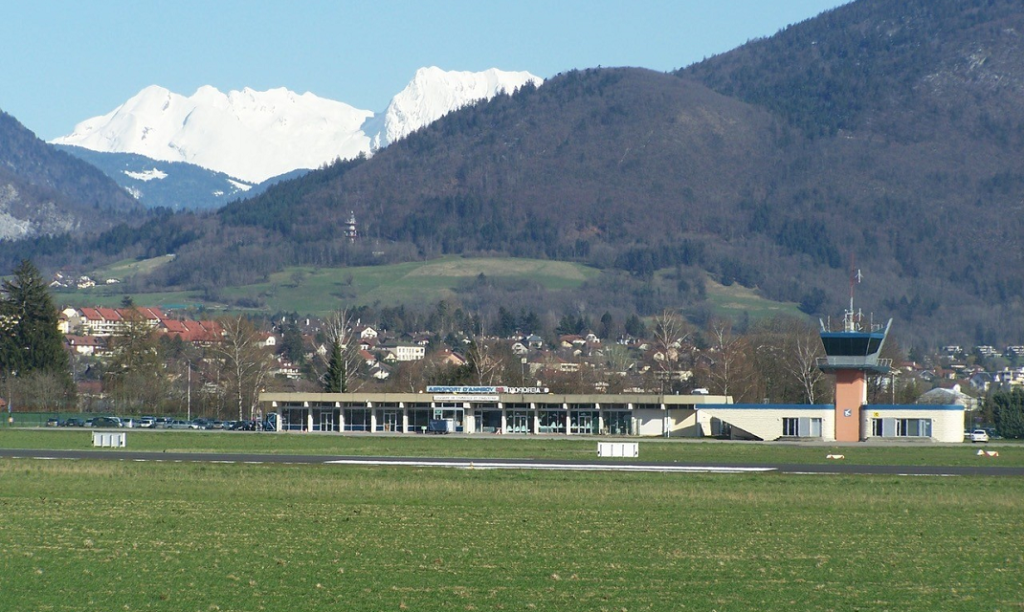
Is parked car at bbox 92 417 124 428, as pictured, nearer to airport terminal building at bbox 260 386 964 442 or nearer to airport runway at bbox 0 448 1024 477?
airport terminal building at bbox 260 386 964 442

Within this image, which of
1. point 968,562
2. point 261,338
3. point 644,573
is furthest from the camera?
point 261,338

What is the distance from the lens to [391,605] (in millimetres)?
21766

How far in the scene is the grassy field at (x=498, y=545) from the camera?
22625 mm

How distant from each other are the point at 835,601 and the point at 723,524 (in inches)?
406

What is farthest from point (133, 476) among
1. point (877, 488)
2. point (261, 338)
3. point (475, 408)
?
point (261, 338)

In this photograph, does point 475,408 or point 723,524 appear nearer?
point 723,524

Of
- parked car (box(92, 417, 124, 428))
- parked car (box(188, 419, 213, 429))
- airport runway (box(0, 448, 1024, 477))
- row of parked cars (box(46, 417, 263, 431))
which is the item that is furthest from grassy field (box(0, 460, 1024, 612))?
parked car (box(92, 417, 124, 428))

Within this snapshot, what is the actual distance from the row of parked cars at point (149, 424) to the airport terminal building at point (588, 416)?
13.8ft

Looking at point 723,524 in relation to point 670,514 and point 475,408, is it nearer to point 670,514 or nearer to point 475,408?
point 670,514

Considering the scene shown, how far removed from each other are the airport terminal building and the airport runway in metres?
29.2

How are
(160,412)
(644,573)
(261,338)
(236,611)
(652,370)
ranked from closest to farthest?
(236,611)
(644,573)
(160,412)
(261,338)
(652,370)

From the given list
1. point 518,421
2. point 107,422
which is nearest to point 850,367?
point 518,421

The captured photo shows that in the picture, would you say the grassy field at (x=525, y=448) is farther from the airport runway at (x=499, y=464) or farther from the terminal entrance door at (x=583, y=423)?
the terminal entrance door at (x=583, y=423)

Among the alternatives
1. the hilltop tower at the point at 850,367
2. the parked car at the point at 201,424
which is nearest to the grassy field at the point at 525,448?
the hilltop tower at the point at 850,367
